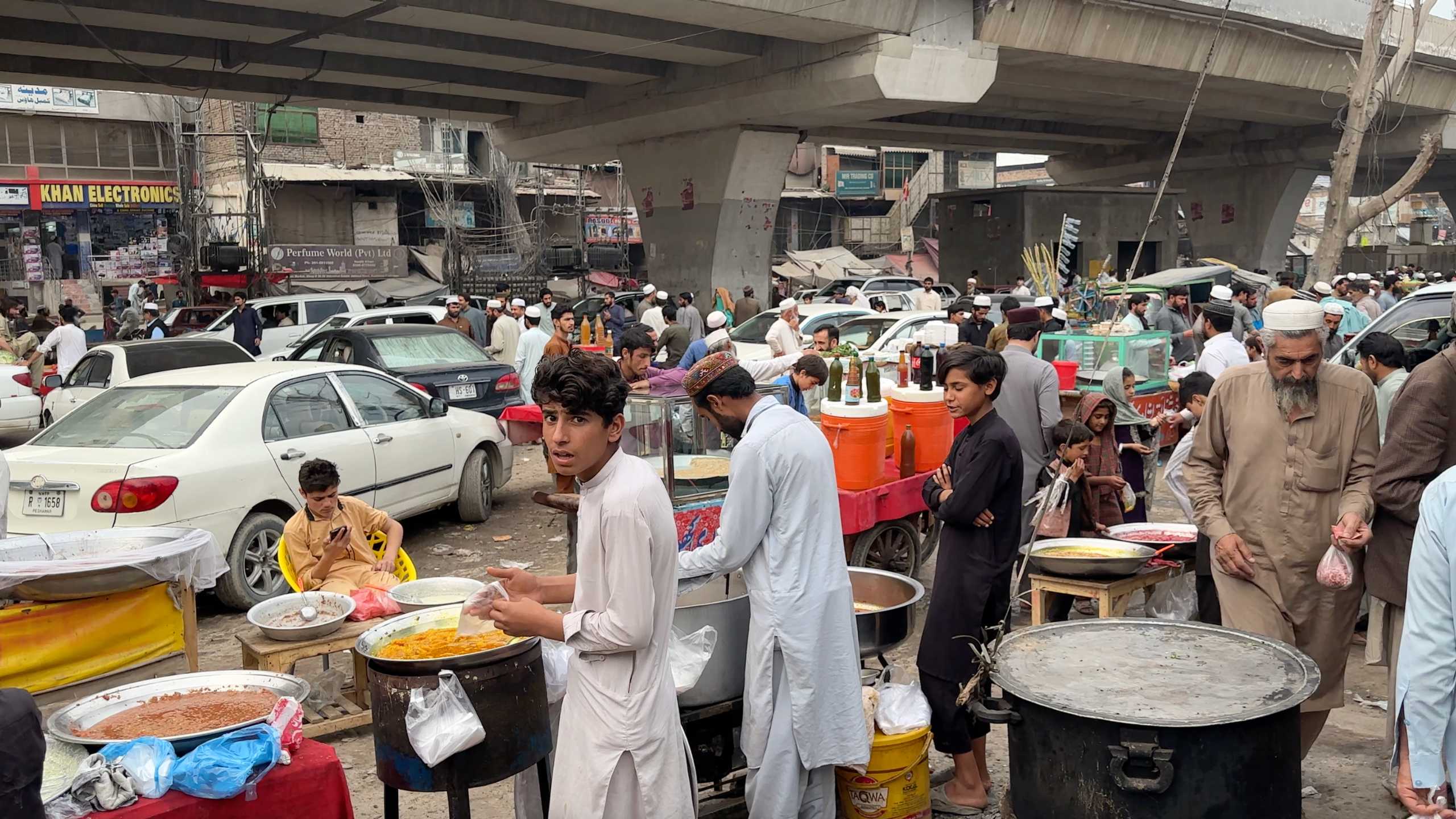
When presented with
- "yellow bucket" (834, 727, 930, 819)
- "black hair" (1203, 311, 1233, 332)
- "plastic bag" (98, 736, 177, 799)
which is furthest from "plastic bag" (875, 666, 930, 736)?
"black hair" (1203, 311, 1233, 332)

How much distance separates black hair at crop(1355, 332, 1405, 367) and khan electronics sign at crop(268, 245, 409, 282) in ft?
86.7

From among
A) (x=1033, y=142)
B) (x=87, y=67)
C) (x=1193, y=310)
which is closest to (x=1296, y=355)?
(x=1193, y=310)

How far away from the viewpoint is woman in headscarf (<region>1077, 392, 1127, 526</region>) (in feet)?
22.5

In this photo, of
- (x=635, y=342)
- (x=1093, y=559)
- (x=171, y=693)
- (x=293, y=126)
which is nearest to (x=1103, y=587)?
(x=1093, y=559)

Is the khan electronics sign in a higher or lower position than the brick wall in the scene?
lower

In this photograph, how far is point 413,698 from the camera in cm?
335

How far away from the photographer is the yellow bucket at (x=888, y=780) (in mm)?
4121

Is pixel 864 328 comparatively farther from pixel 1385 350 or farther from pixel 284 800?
pixel 284 800

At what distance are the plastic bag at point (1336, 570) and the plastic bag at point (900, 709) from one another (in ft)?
4.91

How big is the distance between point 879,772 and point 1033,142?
31.7 meters

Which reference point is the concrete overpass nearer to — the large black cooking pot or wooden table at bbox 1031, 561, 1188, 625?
wooden table at bbox 1031, 561, 1188, 625

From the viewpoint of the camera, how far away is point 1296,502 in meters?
4.08

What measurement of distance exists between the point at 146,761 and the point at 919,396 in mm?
5103

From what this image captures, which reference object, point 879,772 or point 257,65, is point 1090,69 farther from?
point 879,772
